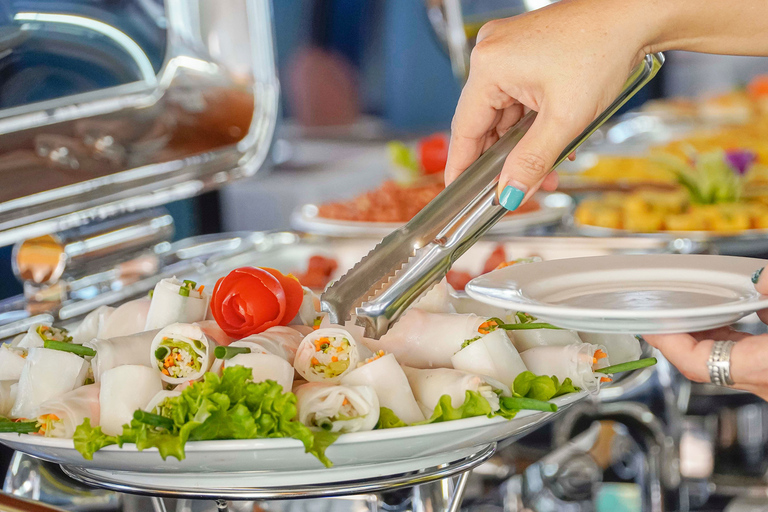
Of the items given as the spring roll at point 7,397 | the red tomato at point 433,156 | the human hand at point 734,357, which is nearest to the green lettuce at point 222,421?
the spring roll at point 7,397

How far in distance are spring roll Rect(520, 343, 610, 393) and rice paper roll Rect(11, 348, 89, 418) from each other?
0.37 m

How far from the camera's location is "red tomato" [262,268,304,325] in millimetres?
781

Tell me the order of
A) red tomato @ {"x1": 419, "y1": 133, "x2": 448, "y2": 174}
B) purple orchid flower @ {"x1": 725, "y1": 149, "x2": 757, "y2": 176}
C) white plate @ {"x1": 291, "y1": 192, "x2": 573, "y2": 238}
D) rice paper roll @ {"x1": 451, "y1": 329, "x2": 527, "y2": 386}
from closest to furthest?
1. rice paper roll @ {"x1": 451, "y1": 329, "x2": 527, "y2": 386}
2. white plate @ {"x1": 291, "y1": 192, "x2": 573, "y2": 238}
3. purple orchid flower @ {"x1": 725, "y1": 149, "x2": 757, "y2": 176}
4. red tomato @ {"x1": 419, "y1": 133, "x2": 448, "y2": 174}

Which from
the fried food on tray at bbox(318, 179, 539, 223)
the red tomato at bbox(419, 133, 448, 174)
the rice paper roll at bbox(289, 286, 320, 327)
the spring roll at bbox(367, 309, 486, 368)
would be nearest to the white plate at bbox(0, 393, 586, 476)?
the spring roll at bbox(367, 309, 486, 368)

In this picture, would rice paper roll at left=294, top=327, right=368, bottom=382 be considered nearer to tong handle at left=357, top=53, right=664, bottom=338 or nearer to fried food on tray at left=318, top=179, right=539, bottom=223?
tong handle at left=357, top=53, right=664, bottom=338

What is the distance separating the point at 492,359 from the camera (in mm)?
687

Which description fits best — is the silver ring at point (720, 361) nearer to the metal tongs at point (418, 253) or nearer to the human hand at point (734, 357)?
the human hand at point (734, 357)

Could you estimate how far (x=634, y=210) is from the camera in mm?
1938

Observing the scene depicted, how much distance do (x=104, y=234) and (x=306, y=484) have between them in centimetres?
70

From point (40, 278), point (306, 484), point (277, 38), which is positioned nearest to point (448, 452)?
point (306, 484)

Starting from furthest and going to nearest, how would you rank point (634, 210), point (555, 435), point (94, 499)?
point (634, 210) < point (555, 435) < point (94, 499)

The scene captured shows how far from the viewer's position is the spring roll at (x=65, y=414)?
2.07 feet

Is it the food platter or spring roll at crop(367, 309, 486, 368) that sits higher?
spring roll at crop(367, 309, 486, 368)

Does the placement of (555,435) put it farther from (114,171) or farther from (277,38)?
(277,38)
